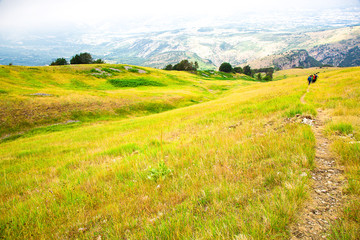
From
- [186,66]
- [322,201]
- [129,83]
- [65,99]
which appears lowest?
[65,99]

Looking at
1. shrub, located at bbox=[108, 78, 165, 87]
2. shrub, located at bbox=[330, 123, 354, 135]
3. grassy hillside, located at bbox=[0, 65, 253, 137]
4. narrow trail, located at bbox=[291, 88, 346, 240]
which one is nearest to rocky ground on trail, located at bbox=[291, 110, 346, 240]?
narrow trail, located at bbox=[291, 88, 346, 240]

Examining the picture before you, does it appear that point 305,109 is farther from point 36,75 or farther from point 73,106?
point 36,75

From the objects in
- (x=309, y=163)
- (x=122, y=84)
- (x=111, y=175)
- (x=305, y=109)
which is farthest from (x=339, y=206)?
(x=122, y=84)

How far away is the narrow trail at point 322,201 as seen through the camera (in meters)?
1.82

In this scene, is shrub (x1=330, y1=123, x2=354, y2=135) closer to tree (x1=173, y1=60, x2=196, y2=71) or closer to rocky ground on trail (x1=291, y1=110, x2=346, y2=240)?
rocky ground on trail (x1=291, y1=110, x2=346, y2=240)

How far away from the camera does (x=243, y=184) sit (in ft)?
9.19

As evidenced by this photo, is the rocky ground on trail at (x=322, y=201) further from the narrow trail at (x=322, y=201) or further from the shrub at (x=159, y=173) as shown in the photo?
the shrub at (x=159, y=173)

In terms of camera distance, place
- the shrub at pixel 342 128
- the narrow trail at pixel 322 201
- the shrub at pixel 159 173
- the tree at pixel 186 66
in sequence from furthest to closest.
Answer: the tree at pixel 186 66
the shrub at pixel 342 128
the shrub at pixel 159 173
the narrow trail at pixel 322 201

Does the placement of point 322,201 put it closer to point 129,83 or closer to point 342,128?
point 342,128

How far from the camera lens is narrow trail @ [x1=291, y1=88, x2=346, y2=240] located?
182 centimetres

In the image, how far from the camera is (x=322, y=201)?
7.32ft

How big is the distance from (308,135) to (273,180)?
2.51 m

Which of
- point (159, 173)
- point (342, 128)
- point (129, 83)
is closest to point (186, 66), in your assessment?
point (129, 83)

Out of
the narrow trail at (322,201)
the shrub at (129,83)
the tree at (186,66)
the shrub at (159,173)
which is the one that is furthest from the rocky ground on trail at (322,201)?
the tree at (186,66)
